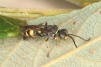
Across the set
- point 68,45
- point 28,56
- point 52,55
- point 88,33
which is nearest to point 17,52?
point 28,56

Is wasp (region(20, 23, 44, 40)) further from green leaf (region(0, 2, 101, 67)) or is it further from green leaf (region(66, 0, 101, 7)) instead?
green leaf (region(66, 0, 101, 7))

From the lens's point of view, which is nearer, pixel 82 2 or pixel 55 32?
pixel 55 32

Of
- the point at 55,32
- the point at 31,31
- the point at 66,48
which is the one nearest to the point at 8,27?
the point at 31,31

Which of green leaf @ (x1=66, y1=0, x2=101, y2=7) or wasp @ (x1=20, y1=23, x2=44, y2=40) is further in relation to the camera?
green leaf @ (x1=66, y1=0, x2=101, y2=7)

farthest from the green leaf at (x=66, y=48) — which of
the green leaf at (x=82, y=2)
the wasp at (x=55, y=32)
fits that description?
the green leaf at (x=82, y=2)

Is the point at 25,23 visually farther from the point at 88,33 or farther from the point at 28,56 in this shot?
the point at 88,33

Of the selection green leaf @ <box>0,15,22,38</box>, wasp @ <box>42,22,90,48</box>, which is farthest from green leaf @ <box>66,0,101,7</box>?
green leaf @ <box>0,15,22,38</box>

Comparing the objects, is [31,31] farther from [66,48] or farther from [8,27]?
[66,48]
